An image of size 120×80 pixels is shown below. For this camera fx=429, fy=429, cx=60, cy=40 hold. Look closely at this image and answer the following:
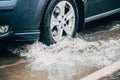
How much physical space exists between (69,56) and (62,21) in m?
0.57

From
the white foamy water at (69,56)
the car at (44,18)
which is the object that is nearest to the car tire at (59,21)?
the car at (44,18)

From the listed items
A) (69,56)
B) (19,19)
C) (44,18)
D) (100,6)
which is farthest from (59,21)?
(100,6)

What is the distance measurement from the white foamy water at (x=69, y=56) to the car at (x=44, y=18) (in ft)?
0.45

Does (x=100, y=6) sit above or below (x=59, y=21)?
below

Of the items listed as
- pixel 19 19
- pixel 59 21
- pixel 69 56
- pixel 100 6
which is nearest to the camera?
pixel 19 19

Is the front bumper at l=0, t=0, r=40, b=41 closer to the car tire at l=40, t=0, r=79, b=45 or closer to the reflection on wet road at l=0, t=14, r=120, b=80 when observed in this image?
the car tire at l=40, t=0, r=79, b=45

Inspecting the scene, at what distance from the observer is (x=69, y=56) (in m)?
5.86

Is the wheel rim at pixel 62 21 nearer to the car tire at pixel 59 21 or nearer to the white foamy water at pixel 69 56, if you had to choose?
the car tire at pixel 59 21

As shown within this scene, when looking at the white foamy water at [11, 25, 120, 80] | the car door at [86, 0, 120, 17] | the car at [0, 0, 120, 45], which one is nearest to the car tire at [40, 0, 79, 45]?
the car at [0, 0, 120, 45]

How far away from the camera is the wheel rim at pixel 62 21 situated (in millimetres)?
6019

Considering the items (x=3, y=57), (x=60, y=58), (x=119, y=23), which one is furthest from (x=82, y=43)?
(x=119, y=23)

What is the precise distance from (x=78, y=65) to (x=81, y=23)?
120cm

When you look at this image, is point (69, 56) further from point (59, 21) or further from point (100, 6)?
point (100, 6)

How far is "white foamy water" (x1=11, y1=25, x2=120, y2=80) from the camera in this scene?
17.7 ft
